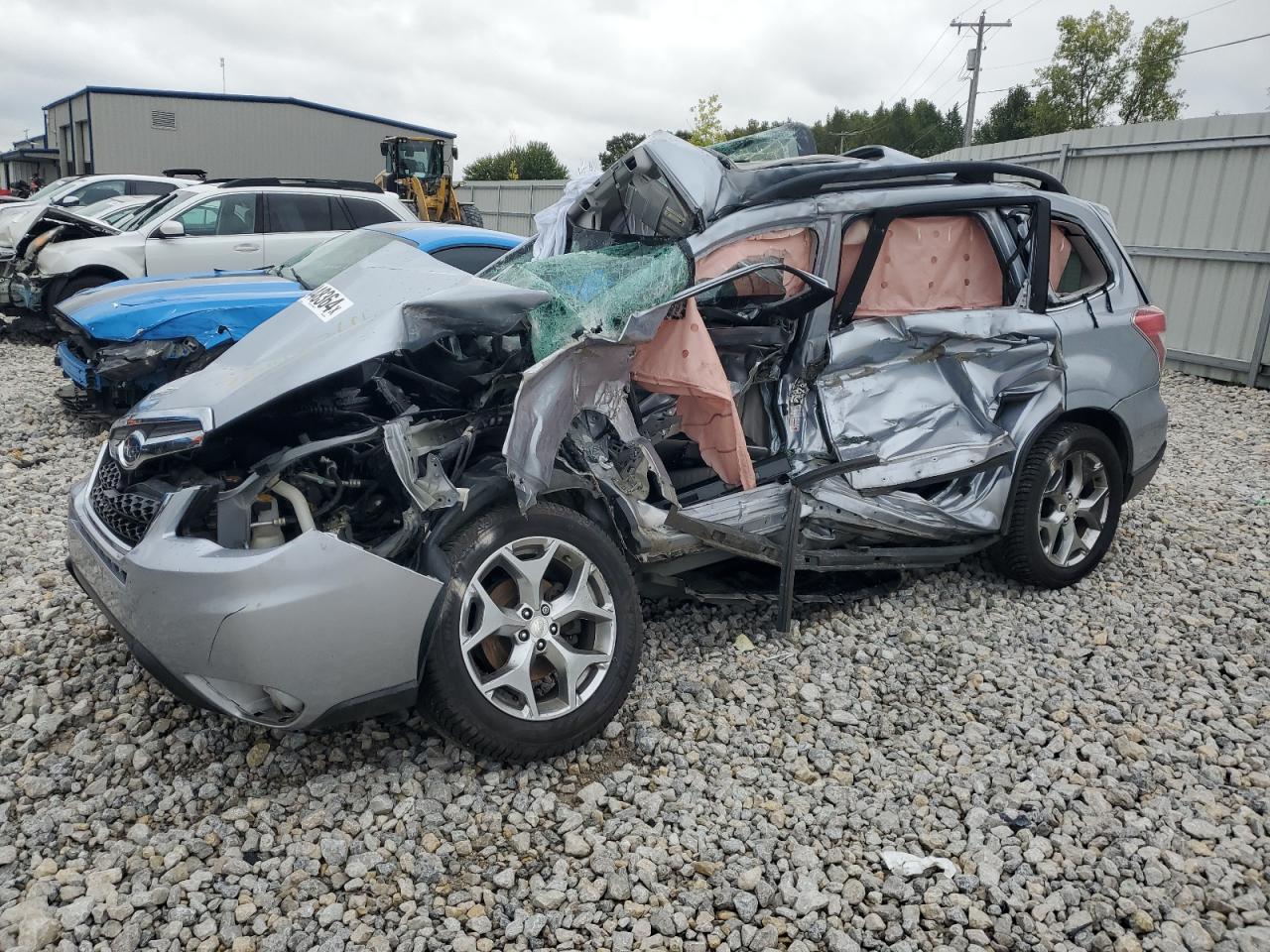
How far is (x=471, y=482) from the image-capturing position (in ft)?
9.55

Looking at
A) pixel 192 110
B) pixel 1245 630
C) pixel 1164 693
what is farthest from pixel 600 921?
pixel 192 110

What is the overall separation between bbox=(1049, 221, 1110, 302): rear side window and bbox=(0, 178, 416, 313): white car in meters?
7.53

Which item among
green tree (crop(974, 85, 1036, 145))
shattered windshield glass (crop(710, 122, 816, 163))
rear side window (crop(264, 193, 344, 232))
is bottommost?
rear side window (crop(264, 193, 344, 232))

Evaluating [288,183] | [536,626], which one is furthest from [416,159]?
[536,626]

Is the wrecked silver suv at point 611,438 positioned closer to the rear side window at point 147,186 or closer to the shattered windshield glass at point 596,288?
the shattered windshield glass at point 596,288

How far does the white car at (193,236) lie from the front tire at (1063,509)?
307 inches

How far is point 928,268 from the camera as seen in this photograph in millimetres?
3912

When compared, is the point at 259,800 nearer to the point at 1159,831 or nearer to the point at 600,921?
the point at 600,921

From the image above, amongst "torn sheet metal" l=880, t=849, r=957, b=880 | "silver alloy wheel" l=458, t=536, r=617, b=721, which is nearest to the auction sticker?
"silver alloy wheel" l=458, t=536, r=617, b=721

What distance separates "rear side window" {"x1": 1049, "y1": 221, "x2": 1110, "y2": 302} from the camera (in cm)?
426

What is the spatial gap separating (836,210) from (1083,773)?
221 cm

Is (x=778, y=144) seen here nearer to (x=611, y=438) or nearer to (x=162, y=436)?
(x=611, y=438)

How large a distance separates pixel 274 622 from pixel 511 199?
22.4 meters

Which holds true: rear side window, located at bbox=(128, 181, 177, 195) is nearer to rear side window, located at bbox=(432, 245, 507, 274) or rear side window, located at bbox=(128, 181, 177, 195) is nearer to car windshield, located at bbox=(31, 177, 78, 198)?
car windshield, located at bbox=(31, 177, 78, 198)
